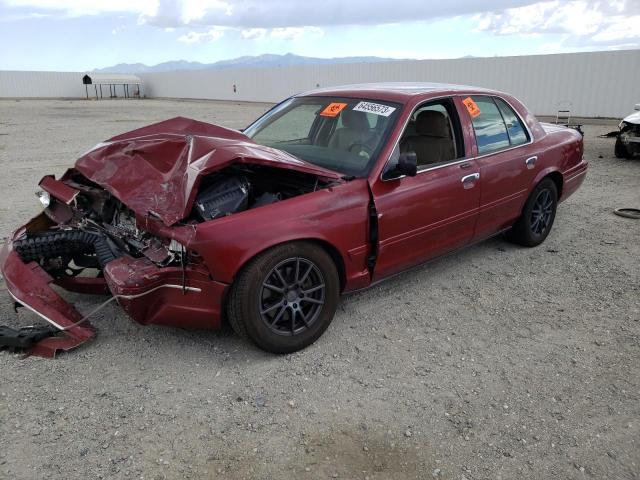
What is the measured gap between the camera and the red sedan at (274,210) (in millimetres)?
2951

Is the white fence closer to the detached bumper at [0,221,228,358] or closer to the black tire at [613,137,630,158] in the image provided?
the black tire at [613,137,630,158]

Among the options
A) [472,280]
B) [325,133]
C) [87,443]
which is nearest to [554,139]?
[472,280]

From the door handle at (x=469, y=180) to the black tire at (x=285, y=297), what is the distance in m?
1.42

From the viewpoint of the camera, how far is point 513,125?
4695 millimetres

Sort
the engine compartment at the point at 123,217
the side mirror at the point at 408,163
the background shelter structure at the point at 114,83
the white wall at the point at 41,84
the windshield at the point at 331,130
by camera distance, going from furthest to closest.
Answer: the background shelter structure at the point at 114,83
the white wall at the point at 41,84
the windshield at the point at 331,130
the side mirror at the point at 408,163
the engine compartment at the point at 123,217

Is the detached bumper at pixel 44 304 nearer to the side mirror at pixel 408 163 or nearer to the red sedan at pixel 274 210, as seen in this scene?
the red sedan at pixel 274 210

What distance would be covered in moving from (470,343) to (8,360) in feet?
9.89

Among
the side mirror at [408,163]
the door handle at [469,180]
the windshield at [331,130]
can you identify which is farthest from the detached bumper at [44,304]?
the door handle at [469,180]

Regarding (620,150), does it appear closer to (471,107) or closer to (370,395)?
(471,107)

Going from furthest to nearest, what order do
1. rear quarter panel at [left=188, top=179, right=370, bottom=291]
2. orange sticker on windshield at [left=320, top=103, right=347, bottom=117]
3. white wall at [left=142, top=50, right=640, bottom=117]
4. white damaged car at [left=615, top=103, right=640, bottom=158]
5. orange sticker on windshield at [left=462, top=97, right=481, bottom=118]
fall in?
white wall at [left=142, top=50, right=640, bottom=117]
white damaged car at [left=615, top=103, right=640, bottom=158]
orange sticker on windshield at [left=462, top=97, right=481, bottom=118]
orange sticker on windshield at [left=320, top=103, right=347, bottom=117]
rear quarter panel at [left=188, top=179, right=370, bottom=291]

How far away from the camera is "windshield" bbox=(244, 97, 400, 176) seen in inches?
144

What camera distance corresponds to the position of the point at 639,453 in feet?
8.25

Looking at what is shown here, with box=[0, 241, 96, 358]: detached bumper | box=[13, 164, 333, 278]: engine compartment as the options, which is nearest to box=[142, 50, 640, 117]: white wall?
box=[13, 164, 333, 278]: engine compartment

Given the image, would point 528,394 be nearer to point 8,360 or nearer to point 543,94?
point 8,360
